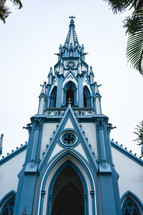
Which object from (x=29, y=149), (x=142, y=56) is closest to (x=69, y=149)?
(x=29, y=149)

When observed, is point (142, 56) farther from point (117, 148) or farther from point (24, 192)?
point (117, 148)

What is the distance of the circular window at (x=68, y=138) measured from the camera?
1134cm

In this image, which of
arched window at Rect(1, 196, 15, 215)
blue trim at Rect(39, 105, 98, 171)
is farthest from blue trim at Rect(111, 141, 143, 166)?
arched window at Rect(1, 196, 15, 215)

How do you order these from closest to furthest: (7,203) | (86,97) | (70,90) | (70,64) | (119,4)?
(119,4)
(7,203)
(86,97)
(70,90)
(70,64)

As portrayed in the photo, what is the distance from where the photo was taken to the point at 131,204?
35.5 feet

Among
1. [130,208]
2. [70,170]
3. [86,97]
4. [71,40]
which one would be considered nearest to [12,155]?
[70,170]

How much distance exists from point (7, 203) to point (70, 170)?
15.1 feet

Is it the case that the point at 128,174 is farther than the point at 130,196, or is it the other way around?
the point at 128,174

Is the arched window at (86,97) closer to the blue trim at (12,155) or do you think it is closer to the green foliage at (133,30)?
the blue trim at (12,155)

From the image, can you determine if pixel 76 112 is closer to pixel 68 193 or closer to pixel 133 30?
pixel 68 193

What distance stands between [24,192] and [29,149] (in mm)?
2662

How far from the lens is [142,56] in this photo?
3033 mm

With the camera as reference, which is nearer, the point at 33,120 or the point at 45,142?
the point at 45,142

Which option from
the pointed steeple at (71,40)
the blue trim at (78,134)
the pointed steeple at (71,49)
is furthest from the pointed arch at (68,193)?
the pointed steeple at (71,40)
